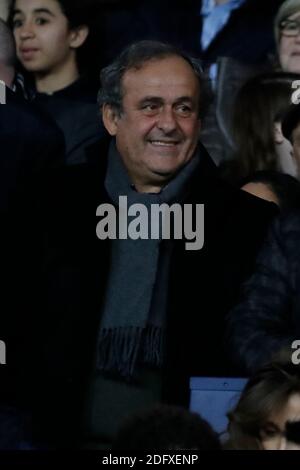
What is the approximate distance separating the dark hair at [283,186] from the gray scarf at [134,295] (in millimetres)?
328

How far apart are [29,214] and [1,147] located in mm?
370

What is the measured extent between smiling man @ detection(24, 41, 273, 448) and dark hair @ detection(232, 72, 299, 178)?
40cm

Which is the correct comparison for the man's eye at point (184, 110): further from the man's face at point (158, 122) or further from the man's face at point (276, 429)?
the man's face at point (276, 429)

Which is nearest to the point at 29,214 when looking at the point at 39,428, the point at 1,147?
the point at 1,147

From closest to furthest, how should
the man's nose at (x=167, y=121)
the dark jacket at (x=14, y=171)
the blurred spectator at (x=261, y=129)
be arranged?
the dark jacket at (x=14, y=171) → the man's nose at (x=167, y=121) → the blurred spectator at (x=261, y=129)

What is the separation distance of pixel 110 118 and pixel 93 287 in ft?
2.32

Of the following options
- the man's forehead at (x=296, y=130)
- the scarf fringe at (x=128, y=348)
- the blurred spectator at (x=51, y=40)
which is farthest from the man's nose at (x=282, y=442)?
the blurred spectator at (x=51, y=40)

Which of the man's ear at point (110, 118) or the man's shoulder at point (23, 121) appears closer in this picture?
the man's ear at point (110, 118)

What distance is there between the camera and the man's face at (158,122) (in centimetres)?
617

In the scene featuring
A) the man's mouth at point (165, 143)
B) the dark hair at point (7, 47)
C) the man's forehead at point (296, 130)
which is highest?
the dark hair at point (7, 47)

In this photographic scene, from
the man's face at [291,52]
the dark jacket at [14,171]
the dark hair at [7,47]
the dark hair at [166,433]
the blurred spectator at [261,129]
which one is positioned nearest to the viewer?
the dark hair at [166,433]

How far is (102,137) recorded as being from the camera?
21.7ft

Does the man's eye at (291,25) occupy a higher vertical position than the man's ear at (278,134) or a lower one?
higher

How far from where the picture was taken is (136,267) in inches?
238
